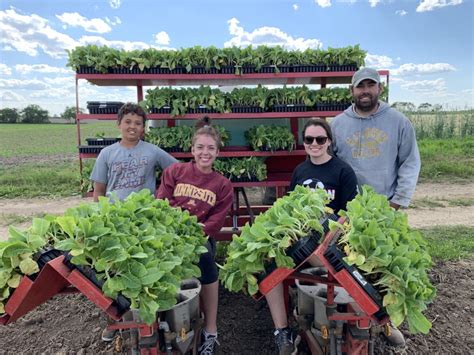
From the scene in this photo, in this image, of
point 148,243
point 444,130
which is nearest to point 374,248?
point 148,243

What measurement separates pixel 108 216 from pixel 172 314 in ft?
3.21

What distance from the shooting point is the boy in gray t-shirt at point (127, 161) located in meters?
3.61

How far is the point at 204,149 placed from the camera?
3.26 m

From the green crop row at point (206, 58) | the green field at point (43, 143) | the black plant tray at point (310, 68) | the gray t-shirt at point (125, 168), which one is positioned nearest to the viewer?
the gray t-shirt at point (125, 168)

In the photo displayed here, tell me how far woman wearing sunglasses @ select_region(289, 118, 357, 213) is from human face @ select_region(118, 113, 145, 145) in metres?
1.49

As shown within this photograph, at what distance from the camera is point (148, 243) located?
7.65 feet

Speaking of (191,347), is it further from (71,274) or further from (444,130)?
(444,130)

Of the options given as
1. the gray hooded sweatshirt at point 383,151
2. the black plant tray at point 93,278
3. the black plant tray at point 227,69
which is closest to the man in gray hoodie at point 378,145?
the gray hooded sweatshirt at point 383,151

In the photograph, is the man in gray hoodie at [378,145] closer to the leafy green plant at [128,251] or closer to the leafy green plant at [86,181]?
the leafy green plant at [128,251]

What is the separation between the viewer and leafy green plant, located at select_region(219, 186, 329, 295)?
2.27 metres

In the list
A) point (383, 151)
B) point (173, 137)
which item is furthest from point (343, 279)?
point (173, 137)

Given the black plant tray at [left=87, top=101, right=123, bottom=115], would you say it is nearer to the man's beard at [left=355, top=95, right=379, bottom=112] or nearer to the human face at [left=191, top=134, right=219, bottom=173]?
the human face at [left=191, top=134, right=219, bottom=173]

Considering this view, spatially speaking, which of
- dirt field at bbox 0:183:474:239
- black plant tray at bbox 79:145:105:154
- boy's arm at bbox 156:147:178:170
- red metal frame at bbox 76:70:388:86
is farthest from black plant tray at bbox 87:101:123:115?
dirt field at bbox 0:183:474:239

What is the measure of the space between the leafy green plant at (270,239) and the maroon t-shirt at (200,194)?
712mm
